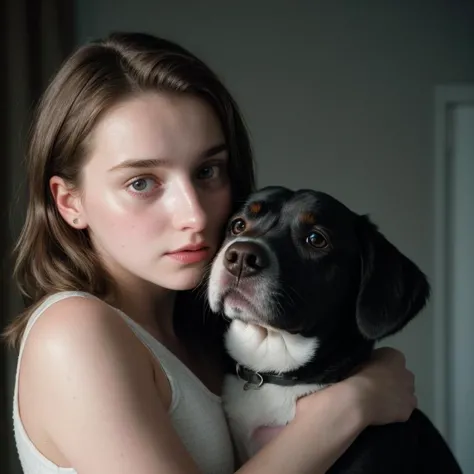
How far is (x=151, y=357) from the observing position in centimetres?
115

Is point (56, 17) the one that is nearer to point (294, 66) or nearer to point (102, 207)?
point (294, 66)

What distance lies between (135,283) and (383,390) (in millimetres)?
545

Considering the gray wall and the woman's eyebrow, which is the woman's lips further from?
the gray wall

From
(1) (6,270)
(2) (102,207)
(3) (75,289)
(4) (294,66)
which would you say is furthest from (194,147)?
(4) (294,66)

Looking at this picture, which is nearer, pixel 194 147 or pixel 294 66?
pixel 194 147

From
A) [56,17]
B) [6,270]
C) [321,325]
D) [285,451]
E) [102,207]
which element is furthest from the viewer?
[56,17]

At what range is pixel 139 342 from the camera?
112 cm

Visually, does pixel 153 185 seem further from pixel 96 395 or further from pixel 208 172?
pixel 96 395

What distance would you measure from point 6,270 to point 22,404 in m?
0.99

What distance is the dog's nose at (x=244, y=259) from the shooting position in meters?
1.23

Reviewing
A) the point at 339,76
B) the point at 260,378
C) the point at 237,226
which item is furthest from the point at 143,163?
the point at 339,76

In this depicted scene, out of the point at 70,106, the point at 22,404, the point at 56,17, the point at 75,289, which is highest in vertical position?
the point at 56,17

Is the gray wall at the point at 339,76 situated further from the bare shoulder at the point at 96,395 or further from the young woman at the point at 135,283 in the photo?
the bare shoulder at the point at 96,395

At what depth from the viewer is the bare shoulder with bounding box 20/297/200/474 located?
0.97 meters
